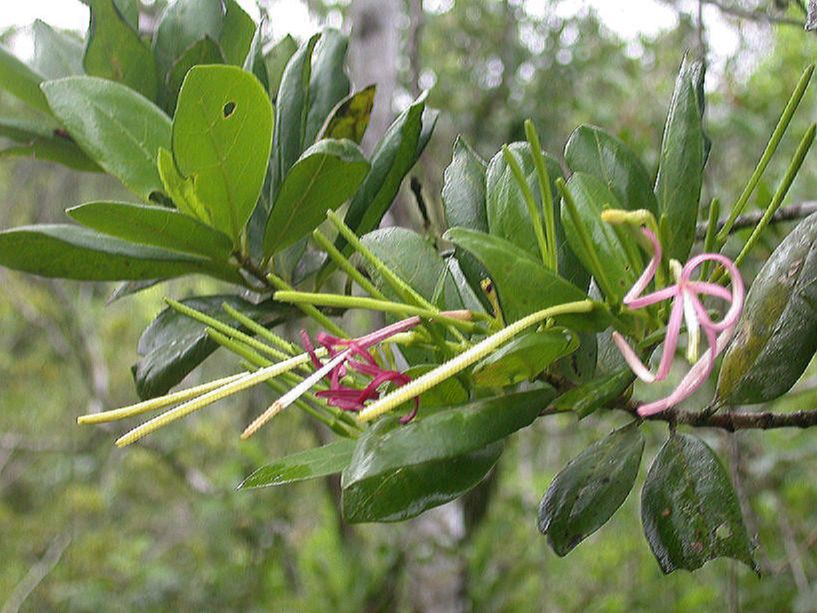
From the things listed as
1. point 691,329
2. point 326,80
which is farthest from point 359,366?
point 326,80

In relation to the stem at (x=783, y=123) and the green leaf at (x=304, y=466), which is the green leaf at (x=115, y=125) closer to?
the green leaf at (x=304, y=466)

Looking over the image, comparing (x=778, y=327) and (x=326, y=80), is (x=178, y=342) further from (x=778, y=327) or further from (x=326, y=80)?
(x=778, y=327)

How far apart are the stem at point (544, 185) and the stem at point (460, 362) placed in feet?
0.09

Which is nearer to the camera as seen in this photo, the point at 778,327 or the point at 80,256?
the point at 778,327

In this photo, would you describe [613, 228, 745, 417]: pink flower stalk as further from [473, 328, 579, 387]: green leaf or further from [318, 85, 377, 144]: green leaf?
[318, 85, 377, 144]: green leaf

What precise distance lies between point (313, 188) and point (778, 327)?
0.79ft

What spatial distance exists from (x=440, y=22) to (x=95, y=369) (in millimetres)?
1600

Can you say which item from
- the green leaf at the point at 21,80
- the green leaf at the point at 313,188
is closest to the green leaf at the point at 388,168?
the green leaf at the point at 313,188

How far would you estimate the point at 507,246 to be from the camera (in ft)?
1.09

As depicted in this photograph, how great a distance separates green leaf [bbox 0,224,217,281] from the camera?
1.61 feet

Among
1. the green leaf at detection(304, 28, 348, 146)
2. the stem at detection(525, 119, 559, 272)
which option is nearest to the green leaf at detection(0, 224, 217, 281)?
the green leaf at detection(304, 28, 348, 146)

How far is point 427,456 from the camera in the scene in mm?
331

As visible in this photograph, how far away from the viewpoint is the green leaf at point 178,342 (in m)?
0.50

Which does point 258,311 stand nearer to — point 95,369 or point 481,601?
point 481,601
